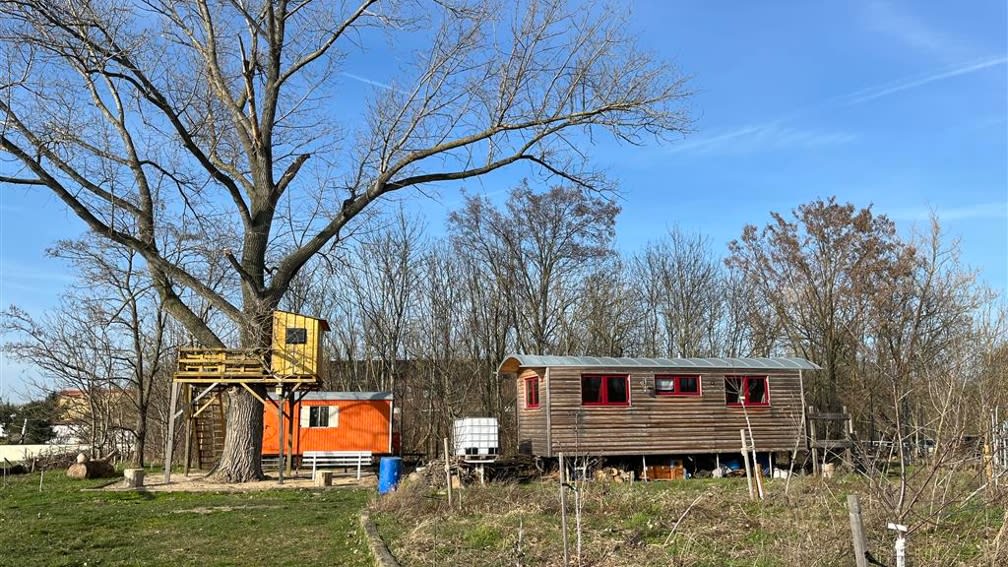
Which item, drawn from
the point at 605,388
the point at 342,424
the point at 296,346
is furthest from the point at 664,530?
the point at 342,424

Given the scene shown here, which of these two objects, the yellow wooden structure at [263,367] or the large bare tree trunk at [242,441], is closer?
the large bare tree trunk at [242,441]

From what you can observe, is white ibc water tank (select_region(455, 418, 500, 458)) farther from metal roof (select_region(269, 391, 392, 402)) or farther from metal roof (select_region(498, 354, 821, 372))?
metal roof (select_region(269, 391, 392, 402))

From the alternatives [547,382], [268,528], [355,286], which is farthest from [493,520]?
[355,286]

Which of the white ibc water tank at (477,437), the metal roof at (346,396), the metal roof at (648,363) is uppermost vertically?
the metal roof at (648,363)

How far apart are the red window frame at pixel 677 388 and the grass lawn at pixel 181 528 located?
27.6 feet

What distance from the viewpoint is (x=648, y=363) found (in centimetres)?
2066

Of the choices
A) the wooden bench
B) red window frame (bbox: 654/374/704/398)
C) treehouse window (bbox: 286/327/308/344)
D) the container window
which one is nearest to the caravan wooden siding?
red window frame (bbox: 654/374/704/398)

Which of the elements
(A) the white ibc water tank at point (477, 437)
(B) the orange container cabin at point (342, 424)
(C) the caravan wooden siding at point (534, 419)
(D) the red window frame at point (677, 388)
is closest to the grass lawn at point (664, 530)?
(A) the white ibc water tank at point (477, 437)

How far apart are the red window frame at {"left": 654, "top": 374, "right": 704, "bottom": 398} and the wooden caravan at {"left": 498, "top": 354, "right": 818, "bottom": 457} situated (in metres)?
0.03

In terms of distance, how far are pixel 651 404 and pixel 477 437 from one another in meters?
4.76

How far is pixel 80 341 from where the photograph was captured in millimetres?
28578

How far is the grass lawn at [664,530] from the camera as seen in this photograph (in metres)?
6.19

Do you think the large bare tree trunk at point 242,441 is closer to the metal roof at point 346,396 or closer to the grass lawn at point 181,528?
the grass lawn at point 181,528

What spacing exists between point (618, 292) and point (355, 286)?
455 inches
